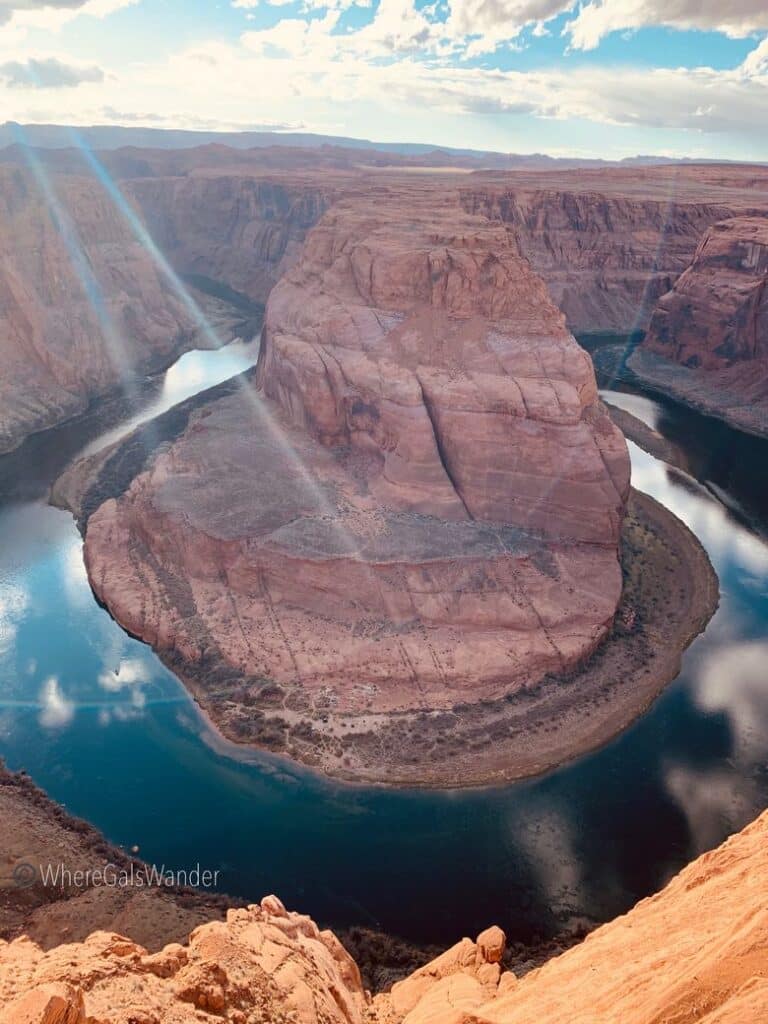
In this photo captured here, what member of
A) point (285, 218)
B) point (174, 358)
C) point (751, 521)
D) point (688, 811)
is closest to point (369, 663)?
point (688, 811)

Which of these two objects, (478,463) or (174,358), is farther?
(174,358)

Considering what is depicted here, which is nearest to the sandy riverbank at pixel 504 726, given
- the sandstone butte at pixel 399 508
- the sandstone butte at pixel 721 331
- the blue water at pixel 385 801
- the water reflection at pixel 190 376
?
the blue water at pixel 385 801

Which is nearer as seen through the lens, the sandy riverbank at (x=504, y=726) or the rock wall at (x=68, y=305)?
the sandy riverbank at (x=504, y=726)

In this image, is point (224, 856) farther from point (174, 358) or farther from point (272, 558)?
point (174, 358)

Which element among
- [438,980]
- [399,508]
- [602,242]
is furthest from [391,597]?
[602,242]

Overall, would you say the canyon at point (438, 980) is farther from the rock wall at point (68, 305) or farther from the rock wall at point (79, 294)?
the rock wall at point (79, 294)

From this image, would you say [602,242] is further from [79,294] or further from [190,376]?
[79,294]
